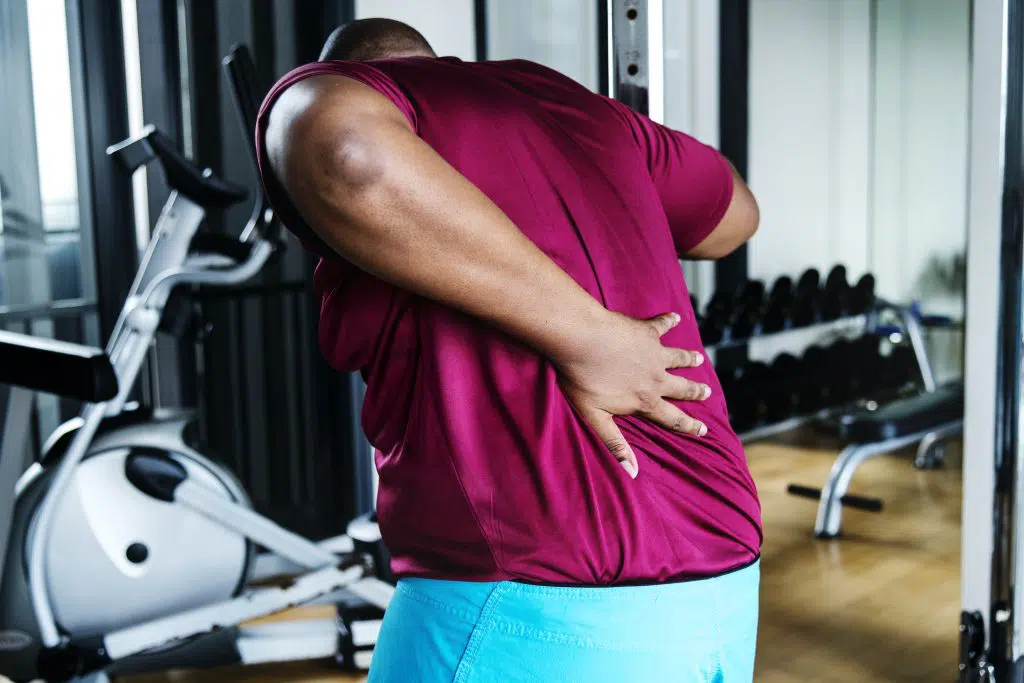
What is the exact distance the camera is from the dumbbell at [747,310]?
4207 mm

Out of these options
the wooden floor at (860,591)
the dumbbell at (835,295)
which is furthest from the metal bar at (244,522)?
the dumbbell at (835,295)

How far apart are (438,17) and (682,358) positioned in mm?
2515

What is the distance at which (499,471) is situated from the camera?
722 mm

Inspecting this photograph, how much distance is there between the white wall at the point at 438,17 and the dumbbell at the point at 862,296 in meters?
2.31

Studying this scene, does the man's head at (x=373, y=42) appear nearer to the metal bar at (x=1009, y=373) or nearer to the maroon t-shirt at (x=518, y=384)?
the maroon t-shirt at (x=518, y=384)

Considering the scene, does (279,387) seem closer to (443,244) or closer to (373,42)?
(373,42)

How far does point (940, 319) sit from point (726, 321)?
1193mm

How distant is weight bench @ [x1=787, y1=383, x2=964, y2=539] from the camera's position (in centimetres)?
331

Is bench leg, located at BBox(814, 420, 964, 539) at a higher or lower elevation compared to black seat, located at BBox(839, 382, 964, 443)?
lower

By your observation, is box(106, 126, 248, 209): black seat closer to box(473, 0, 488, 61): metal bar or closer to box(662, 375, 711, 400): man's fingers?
box(473, 0, 488, 61): metal bar

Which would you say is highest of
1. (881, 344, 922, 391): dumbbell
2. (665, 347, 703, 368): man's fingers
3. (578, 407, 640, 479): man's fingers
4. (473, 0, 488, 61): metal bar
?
(473, 0, 488, 61): metal bar

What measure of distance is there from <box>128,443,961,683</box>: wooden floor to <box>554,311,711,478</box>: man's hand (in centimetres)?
172

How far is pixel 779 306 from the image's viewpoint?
172 inches

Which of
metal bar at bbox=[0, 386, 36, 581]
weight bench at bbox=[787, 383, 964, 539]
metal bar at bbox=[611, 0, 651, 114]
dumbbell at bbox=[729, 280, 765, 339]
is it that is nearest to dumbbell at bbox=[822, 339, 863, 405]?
dumbbell at bbox=[729, 280, 765, 339]
